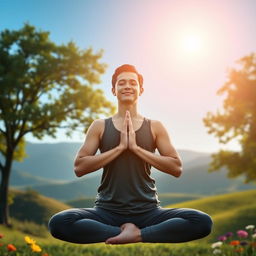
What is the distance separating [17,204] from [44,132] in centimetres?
691

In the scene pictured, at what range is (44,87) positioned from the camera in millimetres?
22062

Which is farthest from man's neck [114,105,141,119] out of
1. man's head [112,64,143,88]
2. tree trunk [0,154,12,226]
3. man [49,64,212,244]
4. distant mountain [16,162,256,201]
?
distant mountain [16,162,256,201]

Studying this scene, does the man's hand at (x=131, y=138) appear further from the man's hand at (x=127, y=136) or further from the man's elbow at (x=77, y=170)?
the man's elbow at (x=77, y=170)

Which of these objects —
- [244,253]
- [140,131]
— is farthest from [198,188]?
[140,131]

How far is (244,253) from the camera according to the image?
7.94 meters

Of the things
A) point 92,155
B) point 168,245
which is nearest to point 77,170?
point 92,155

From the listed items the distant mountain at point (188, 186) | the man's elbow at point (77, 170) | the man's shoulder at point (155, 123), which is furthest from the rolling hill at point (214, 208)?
the distant mountain at point (188, 186)

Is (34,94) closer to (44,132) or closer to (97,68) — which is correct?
(44,132)

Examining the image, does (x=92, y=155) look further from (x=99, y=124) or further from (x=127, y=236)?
(x=127, y=236)

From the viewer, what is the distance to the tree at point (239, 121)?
21.5m

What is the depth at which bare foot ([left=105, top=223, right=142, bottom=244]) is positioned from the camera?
9.72 ft

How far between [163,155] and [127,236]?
826 millimetres

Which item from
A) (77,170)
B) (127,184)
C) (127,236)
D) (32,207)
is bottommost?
(127,236)

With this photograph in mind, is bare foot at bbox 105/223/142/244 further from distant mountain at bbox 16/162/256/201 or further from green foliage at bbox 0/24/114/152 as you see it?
distant mountain at bbox 16/162/256/201
